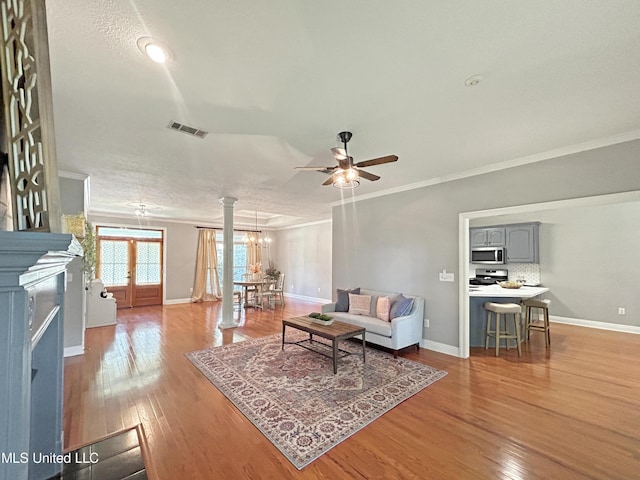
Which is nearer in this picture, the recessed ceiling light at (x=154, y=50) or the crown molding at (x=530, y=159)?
the recessed ceiling light at (x=154, y=50)

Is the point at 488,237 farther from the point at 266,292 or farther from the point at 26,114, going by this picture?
the point at 26,114

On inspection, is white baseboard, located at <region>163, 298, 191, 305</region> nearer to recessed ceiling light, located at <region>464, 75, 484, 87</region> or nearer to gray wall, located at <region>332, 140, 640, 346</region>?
gray wall, located at <region>332, 140, 640, 346</region>

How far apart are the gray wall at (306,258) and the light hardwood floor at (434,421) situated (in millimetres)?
4966

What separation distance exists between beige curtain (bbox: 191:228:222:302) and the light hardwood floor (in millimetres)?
4576

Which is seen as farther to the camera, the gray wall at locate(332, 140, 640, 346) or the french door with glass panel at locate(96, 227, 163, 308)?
the french door with glass panel at locate(96, 227, 163, 308)

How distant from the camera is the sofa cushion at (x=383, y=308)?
4372 mm

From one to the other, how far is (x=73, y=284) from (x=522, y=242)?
8.74 meters

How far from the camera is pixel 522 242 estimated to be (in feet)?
21.3

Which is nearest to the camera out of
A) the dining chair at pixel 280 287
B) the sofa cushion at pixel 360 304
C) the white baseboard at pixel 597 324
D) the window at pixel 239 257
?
the sofa cushion at pixel 360 304

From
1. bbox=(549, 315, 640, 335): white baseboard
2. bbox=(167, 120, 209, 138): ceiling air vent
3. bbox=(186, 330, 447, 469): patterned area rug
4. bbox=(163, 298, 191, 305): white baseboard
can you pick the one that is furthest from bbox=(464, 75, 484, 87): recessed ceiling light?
bbox=(163, 298, 191, 305): white baseboard

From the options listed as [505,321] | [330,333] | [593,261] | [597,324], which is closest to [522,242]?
[593,261]

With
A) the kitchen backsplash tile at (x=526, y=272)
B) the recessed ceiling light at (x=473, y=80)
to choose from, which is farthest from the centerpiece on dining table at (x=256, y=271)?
the recessed ceiling light at (x=473, y=80)

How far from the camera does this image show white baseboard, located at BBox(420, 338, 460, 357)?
411cm

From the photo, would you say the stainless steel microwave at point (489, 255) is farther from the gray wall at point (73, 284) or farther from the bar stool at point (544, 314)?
the gray wall at point (73, 284)
